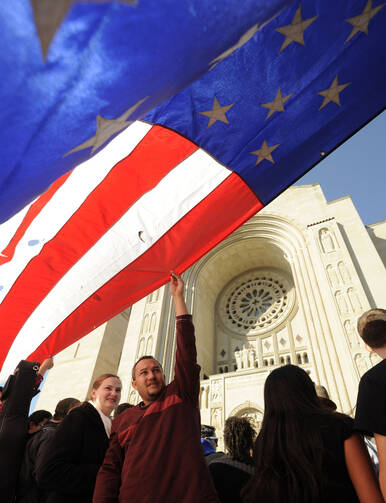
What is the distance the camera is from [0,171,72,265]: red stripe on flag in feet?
9.09

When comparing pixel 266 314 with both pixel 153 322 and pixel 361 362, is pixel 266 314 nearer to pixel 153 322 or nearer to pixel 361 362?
pixel 153 322

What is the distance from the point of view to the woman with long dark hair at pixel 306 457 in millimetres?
1220

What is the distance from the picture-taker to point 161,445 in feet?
5.26

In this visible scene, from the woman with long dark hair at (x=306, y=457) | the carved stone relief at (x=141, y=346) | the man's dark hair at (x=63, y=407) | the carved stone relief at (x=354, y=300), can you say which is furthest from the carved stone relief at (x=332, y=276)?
the woman with long dark hair at (x=306, y=457)

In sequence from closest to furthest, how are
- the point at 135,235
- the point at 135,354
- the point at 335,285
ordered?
1. the point at 135,235
2. the point at 335,285
3. the point at 135,354

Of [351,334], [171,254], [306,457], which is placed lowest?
[306,457]

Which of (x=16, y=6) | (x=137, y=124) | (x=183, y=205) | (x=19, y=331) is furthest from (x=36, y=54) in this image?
(x=19, y=331)

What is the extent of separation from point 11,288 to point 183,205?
184 centimetres

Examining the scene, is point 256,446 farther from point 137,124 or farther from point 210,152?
point 137,124

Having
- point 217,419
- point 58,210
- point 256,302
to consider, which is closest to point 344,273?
point 256,302

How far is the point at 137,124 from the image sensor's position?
2.46 metres

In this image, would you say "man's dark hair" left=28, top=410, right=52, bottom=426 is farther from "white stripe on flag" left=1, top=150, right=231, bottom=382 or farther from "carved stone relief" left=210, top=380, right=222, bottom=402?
"carved stone relief" left=210, top=380, right=222, bottom=402

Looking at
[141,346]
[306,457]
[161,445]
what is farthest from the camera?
[141,346]

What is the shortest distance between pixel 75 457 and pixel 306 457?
148 cm
